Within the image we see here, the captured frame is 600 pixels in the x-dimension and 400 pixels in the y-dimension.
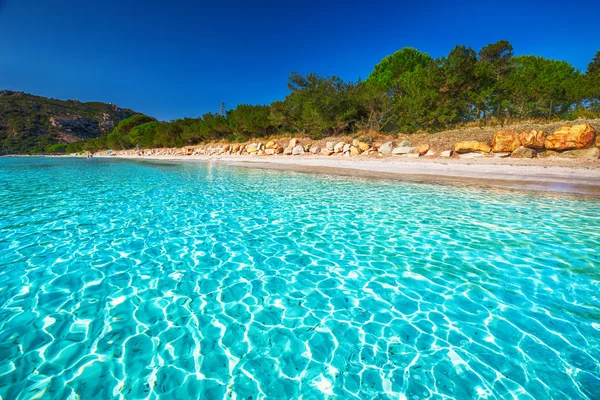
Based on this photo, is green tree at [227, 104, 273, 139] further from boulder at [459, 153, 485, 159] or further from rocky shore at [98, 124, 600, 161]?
boulder at [459, 153, 485, 159]

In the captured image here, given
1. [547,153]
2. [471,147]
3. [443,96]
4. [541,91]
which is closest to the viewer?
[547,153]

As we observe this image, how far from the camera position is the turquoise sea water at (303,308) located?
2.43 meters

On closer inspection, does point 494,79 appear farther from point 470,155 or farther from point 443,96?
point 470,155

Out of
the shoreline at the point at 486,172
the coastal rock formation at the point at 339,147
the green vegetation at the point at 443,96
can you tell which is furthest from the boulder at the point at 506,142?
the coastal rock formation at the point at 339,147

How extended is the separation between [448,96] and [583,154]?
1202 centimetres

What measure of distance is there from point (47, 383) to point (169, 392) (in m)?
1.15

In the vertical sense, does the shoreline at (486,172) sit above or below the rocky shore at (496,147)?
below

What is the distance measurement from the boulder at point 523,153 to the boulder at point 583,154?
108 cm

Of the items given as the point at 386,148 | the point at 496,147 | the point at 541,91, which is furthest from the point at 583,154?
the point at 386,148

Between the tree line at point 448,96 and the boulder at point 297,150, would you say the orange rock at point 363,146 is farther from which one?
the boulder at point 297,150

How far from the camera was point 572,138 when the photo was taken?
13.3m

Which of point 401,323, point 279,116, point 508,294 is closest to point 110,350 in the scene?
point 401,323

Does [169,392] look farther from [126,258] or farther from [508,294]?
[508,294]

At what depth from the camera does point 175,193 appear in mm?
11992
